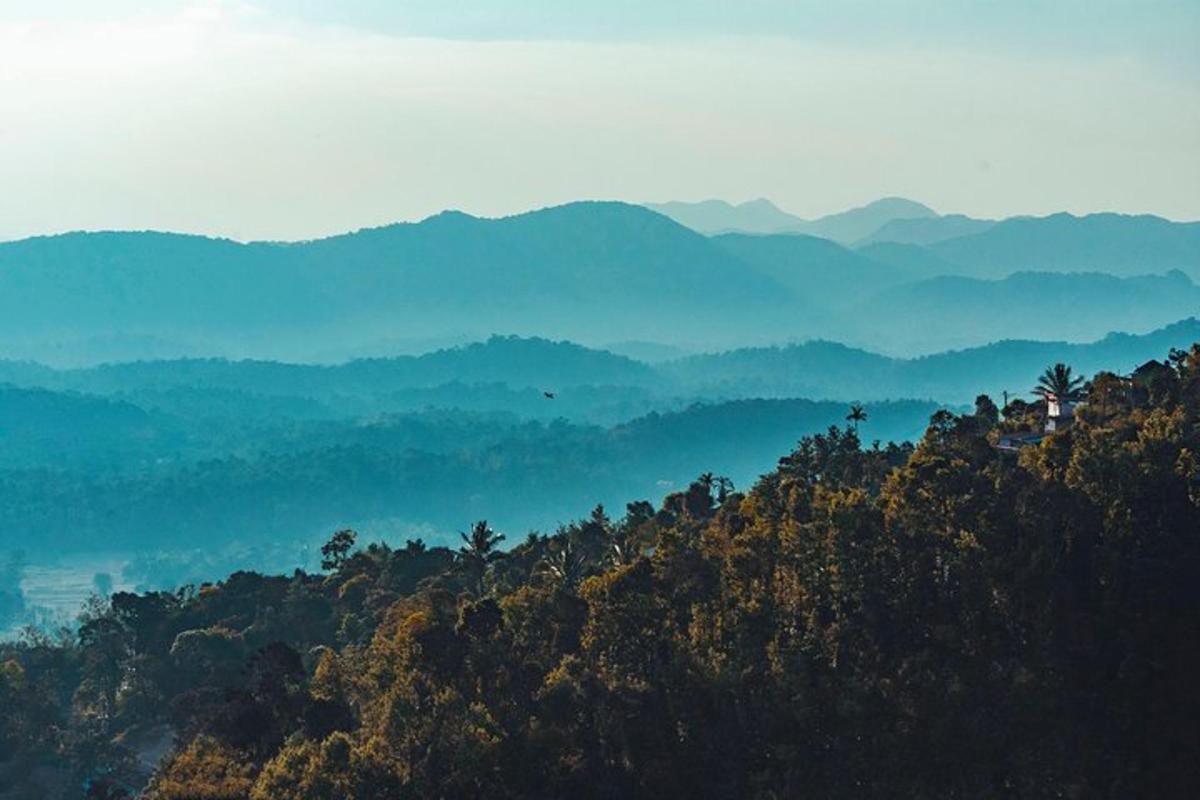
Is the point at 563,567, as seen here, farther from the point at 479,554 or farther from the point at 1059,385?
the point at 1059,385

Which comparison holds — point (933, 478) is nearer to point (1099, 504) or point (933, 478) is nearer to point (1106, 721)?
point (1099, 504)

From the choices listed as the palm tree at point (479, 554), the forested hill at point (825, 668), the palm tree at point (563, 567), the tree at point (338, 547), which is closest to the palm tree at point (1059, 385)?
the forested hill at point (825, 668)

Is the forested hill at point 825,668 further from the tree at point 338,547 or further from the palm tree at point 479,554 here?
the tree at point 338,547

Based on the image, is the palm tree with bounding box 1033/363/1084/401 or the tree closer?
the palm tree with bounding box 1033/363/1084/401

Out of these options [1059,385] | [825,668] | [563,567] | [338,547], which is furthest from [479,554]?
[825,668]

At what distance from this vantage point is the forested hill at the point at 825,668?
170ft

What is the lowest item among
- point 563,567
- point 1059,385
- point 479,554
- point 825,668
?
point 825,668

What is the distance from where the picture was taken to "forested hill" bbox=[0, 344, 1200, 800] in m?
51.8

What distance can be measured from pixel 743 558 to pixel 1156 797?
59.0 feet

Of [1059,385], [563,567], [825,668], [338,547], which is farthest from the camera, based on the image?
[338,547]

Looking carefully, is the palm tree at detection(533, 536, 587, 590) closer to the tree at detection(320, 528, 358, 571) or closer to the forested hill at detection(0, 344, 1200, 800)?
the forested hill at detection(0, 344, 1200, 800)

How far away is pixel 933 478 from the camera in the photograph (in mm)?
60938

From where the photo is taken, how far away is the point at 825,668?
55.4 meters

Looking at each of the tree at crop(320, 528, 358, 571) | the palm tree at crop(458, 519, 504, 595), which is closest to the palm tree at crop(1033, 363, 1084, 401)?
the palm tree at crop(458, 519, 504, 595)
